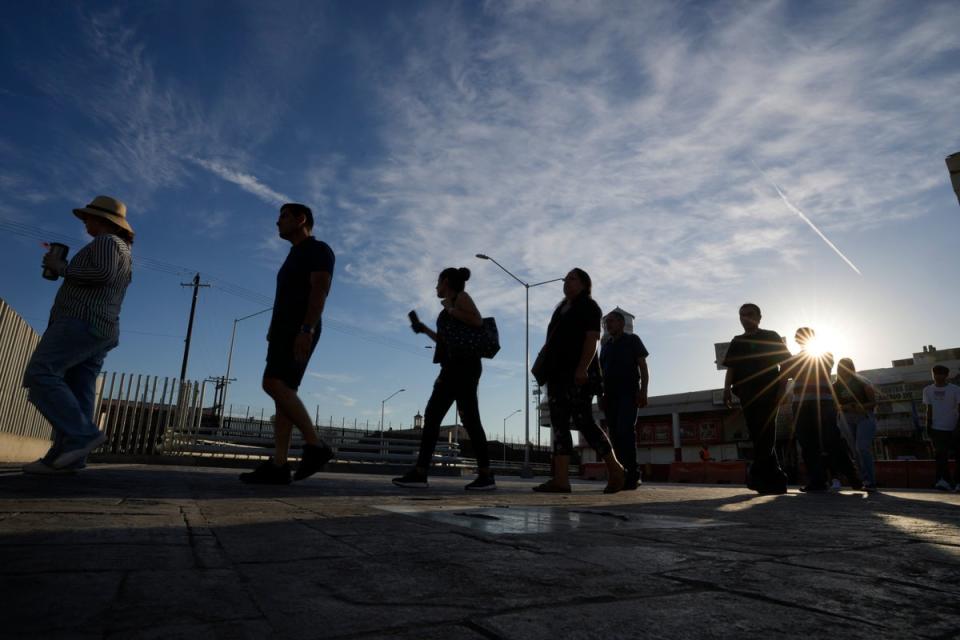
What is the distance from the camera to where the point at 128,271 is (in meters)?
4.35

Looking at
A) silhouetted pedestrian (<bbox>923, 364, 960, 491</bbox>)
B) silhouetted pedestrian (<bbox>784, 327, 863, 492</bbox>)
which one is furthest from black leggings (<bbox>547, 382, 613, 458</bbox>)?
silhouetted pedestrian (<bbox>923, 364, 960, 491</bbox>)

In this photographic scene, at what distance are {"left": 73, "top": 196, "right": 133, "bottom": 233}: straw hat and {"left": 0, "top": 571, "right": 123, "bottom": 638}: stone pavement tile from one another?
3.95 meters

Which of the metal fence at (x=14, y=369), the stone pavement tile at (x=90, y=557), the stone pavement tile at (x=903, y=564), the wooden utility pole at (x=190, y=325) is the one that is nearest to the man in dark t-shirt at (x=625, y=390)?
the stone pavement tile at (x=903, y=564)

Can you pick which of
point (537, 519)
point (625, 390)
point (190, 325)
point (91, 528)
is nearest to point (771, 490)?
point (625, 390)

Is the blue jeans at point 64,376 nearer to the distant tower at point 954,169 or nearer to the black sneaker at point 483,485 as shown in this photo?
the black sneaker at point 483,485

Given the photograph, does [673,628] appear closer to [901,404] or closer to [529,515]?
[529,515]

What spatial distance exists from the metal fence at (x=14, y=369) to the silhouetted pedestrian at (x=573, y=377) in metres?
6.71

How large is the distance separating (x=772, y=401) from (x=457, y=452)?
10201mm

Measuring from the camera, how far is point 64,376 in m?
4.08

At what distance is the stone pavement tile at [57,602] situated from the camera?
2.75 feet

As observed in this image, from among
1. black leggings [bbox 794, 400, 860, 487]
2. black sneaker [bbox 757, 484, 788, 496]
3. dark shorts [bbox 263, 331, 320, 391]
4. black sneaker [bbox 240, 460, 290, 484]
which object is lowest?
black sneaker [bbox 757, 484, 788, 496]

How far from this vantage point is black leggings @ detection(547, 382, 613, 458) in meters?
5.16

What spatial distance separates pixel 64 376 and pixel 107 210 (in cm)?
124

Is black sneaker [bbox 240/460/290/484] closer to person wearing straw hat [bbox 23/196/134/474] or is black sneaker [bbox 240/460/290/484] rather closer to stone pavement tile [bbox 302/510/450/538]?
person wearing straw hat [bbox 23/196/134/474]
